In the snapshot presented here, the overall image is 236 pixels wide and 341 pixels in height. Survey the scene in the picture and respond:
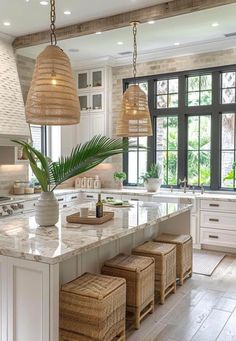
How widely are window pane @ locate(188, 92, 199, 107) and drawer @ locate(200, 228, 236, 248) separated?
234cm

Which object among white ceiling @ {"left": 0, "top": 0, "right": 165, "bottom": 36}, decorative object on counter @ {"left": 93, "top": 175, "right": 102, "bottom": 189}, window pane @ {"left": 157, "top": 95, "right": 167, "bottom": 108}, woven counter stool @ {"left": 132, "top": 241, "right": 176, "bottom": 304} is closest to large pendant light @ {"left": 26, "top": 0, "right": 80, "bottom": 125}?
woven counter stool @ {"left": 132, "top": 241, "right": 176, "bottom": 304}

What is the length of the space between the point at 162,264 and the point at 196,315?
1.89ft

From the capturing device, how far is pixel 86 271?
10.5 feet

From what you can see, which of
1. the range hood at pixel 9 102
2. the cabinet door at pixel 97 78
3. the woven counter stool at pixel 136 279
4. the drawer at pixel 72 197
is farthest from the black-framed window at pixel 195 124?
the woven counter stool at pixel 136 279

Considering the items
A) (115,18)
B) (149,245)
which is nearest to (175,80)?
(115,18)

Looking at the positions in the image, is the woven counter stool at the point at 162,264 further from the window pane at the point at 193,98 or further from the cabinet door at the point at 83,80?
the cabinet door at the point at 83,80

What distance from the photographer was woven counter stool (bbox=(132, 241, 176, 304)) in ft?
12.1

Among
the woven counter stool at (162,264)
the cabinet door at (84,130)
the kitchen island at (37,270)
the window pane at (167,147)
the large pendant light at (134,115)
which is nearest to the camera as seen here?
the kitchen island at (37,270)

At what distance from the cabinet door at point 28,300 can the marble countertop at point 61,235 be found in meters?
0.08

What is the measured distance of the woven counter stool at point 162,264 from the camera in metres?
3.70

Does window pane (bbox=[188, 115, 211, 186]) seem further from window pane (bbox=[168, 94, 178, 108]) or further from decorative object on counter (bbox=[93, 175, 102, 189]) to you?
decorative object on counter (bbox=[93, 175, 102, 189])

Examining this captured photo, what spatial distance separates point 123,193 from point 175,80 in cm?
239

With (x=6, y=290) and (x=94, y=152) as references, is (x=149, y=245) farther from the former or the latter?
(x=6, y=290)

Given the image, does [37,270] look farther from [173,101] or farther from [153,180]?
[173,101]
